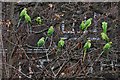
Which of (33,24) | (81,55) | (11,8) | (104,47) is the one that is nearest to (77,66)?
Result: (81,55)

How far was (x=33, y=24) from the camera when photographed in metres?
4.36

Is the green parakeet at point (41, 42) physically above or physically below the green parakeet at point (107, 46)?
above

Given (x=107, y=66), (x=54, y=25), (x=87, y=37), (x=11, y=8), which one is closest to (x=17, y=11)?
(x=11, y=8)

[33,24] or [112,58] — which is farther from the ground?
[33,24]

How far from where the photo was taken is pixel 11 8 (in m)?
4.32

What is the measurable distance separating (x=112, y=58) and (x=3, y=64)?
126cm

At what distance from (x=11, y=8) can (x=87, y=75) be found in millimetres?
1162

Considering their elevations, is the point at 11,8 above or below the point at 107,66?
above

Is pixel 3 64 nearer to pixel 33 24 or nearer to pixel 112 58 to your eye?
pixel 33 24

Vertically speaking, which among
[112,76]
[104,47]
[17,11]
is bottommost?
[112,76]

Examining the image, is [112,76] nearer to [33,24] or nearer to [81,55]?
[81,55]

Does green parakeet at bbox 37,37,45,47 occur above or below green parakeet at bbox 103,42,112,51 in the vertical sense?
above

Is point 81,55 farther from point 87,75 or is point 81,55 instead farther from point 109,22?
point 109,22

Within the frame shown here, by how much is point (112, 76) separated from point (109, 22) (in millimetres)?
Result: 630
